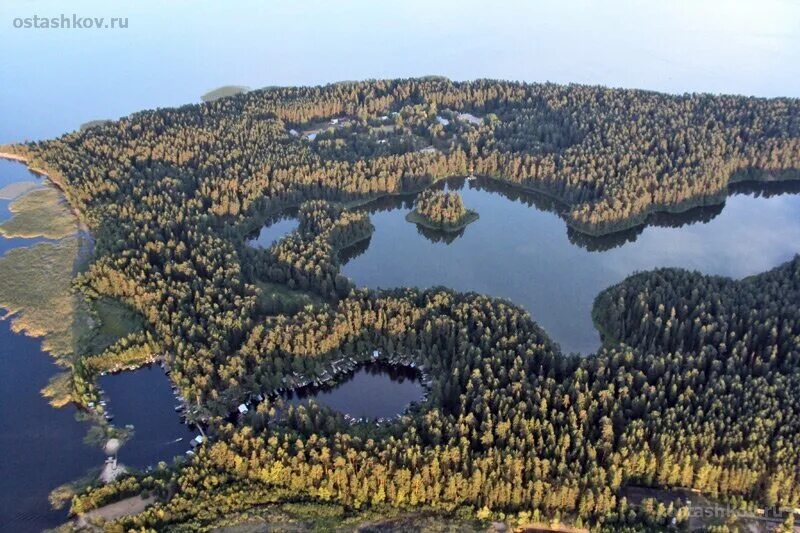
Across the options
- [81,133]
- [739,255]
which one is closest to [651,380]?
[739,255]

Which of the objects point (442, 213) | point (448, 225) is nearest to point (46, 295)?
point (442, 213)

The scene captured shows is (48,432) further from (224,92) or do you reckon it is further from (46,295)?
(224,92)

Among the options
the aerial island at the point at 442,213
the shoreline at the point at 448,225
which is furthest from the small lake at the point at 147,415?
the aerial island at the point at 442,213

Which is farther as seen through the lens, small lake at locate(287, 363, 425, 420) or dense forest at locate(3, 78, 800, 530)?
small lake at locate(287, 363, 425, 420)

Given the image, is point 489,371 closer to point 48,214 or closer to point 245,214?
point 245,214

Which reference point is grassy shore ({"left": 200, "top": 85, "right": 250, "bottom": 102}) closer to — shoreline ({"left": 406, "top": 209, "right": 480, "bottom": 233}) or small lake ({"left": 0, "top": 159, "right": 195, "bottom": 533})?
shoreline ({"left": 406, "top": 209, "right": 480, "bottom": 233})

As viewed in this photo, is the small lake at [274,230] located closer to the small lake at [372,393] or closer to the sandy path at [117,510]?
the small lake at [372,393]

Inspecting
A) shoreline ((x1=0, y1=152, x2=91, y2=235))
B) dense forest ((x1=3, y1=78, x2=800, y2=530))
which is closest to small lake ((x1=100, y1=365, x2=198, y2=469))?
dense forest ((x1=3, y1=78, x2=800, y2=530))
